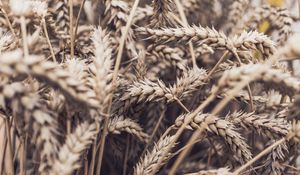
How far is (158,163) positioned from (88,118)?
0.20 meters

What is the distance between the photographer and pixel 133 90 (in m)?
0.99

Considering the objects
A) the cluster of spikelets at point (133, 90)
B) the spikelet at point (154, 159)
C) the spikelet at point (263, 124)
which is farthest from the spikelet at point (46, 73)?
the spikelet at point (263, 124)

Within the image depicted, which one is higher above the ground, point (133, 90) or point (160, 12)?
point (160, 12)

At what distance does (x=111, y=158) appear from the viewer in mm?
1332

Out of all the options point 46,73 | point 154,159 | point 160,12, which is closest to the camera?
point 46,73

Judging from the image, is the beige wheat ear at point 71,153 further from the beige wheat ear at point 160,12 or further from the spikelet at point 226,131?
the beige wheat ear at point 160,12

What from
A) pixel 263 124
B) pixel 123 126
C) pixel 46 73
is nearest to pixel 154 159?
pixel 123 126

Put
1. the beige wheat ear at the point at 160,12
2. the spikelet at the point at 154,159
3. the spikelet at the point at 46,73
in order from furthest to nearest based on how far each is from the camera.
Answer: the beige wheat ear at the point at 160,12 → the spikelet at the point at 154,159 → the spikelet at the point at 46,73

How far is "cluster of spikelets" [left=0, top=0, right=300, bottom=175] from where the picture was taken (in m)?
0.72

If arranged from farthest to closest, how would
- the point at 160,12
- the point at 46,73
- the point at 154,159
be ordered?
the point at 160,12 → the point at 154,159 → the point at 46,73

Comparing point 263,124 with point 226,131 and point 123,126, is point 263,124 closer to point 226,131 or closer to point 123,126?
point 226,131

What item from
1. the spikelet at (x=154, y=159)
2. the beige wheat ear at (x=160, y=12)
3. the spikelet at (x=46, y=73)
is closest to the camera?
the spikelet at (x=46, y=73)

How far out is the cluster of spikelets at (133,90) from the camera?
0.72 m

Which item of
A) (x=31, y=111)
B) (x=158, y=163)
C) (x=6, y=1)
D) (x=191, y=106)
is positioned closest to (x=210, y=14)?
(x=191, y=106)
